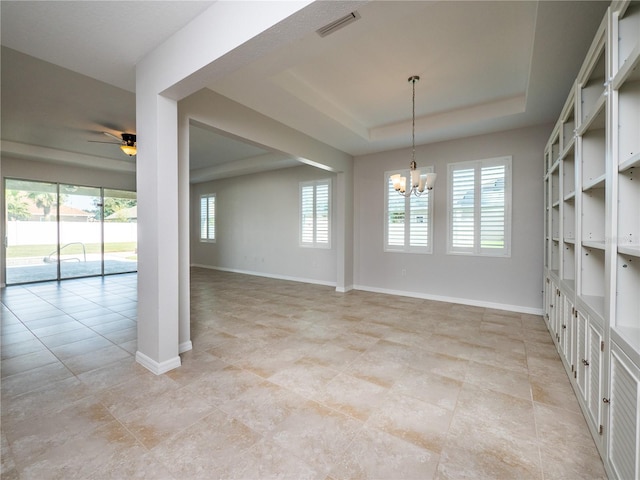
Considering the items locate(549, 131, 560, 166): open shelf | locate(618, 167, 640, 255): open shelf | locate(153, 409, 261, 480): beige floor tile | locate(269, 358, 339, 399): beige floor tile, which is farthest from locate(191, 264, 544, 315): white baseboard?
locate(153, 409, 261, 480): beige floor tile

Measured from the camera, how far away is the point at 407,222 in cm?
546

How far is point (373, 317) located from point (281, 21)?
3.72m

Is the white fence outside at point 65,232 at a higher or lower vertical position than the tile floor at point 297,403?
higher

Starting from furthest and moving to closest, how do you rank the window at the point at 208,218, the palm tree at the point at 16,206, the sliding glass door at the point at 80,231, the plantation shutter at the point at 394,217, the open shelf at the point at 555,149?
the window at the point at 208,218 → the sliding glass door at the point at 80,231 → the palm tree at the point at 16,206 → the plantation shutter at the point at 394,217 → the open shelf at the point at 555,149

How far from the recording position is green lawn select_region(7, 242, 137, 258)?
21.1ft

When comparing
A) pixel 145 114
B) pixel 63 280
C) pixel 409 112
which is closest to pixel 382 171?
pixel 409 112

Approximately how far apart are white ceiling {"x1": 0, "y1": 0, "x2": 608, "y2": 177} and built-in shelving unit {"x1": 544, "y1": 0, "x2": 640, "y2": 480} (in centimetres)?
62

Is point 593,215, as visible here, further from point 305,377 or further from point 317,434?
point 305,377

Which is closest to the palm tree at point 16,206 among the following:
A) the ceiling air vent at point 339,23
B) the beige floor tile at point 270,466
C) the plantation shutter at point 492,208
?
the ceiling air vent at point 339,23

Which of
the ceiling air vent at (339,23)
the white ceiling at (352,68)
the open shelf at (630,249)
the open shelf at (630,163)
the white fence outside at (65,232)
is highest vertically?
the white ceiling at (352,68)

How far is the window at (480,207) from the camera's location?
4.54 m

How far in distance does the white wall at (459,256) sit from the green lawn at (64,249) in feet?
23.7

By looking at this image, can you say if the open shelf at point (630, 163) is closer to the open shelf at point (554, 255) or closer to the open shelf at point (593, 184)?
the open shelf at point (593, 184)

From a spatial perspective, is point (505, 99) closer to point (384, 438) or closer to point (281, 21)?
point (281, 21)
